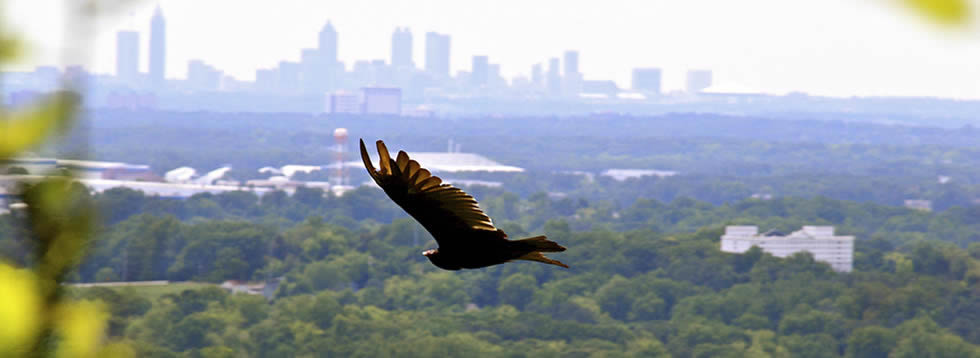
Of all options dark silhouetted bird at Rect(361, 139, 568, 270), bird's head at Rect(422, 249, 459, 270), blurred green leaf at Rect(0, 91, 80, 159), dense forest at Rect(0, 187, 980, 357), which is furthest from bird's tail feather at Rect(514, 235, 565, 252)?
dense forest at Rect(0, 187, 980, 357)

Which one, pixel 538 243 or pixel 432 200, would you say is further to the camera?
pixel 432 200

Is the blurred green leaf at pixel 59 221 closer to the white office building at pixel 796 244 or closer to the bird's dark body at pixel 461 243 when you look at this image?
the bird's dark body at pixel 461 243

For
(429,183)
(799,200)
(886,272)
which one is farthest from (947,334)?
(429,183)

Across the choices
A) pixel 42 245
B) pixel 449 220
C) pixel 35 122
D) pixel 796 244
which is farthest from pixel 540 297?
pixel 449 220

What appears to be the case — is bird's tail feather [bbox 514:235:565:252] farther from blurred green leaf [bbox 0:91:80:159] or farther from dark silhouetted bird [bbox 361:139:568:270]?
blurred green leaf [bbox 0:91:80:159]

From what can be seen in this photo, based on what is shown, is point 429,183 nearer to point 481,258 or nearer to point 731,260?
point 481,258

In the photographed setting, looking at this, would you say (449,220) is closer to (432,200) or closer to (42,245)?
(432,200)

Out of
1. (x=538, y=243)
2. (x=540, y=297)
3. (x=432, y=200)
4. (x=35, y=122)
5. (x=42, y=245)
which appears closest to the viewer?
(x=538, y=243)
